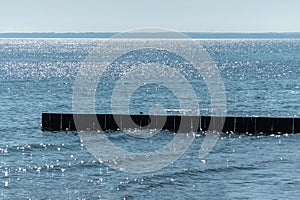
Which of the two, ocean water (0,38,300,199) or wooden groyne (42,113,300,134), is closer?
ocean water (0,38,300,199)

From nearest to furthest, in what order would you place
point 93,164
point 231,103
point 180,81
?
point 93,164
point 231,103
point 180,81

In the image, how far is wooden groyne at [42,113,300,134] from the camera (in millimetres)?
79500

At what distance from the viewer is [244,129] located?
80438 millimetres

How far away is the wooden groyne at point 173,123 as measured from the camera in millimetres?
79500

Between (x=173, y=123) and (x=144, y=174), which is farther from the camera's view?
(x=173, y=123)

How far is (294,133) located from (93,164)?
24.8m

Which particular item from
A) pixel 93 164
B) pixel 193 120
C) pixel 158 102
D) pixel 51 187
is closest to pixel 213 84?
pixel 158 102

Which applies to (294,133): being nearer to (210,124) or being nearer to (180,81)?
(210,124)

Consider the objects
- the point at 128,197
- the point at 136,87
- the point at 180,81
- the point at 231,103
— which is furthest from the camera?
the point at 180,81

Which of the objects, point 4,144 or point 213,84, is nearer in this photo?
point 4,144

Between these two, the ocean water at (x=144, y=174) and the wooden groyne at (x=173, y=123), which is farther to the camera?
the wooden groyne at (x=173, y=123)

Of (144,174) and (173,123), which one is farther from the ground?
(173,123)

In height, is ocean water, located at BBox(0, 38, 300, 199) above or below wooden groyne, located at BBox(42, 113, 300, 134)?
below

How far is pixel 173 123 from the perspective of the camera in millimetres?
81500
